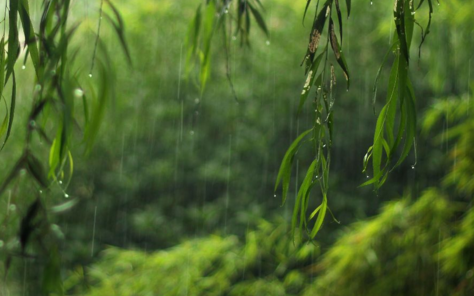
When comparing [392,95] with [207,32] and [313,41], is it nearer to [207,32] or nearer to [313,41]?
[313,41]

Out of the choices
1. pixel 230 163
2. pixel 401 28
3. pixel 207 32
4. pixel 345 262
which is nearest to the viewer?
pixel 401 28

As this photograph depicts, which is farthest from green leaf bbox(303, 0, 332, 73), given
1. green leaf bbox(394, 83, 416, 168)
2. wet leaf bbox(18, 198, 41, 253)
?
wet leaf bbox(18, 198, 41, 253)

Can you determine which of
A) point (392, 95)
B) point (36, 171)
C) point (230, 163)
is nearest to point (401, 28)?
point (392, 95)

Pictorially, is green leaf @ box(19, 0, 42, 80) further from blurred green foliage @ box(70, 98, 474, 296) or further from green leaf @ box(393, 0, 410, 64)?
blurred green foliage @ box(70, 98, 474, 296)

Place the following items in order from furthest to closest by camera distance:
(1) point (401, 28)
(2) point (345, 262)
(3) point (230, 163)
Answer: (3) point (230, 163)
(2) point (345, 262)
(1) point (401, 28)

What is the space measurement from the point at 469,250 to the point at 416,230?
0.72 feet

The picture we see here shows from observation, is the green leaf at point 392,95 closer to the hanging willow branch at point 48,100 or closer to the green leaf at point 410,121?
the green leaf at point 410,121

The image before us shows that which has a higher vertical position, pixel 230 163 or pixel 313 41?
pixel 313 41

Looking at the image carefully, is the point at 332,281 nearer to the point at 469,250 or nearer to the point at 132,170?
the point at 469,250

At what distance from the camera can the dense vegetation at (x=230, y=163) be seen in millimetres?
2594

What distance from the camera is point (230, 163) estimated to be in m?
3.34

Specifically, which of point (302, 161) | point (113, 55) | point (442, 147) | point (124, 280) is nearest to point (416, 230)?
point (442, 147)

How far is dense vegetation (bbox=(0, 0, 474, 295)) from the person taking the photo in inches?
102

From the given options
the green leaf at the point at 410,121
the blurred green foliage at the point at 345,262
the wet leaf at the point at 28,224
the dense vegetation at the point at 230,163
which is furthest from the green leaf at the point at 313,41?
the dense vegetation at the point at 230,163
